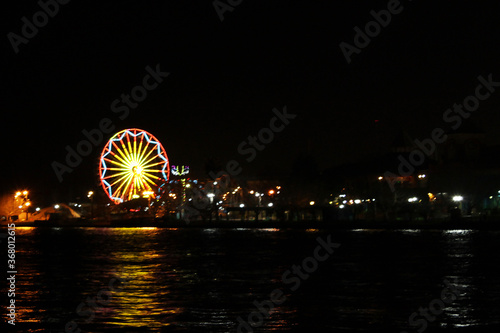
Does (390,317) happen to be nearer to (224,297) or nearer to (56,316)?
(224,297)

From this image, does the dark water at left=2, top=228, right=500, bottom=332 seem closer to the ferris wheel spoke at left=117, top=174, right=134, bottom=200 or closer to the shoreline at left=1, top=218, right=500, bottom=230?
the shoreline at left=1, top=218, right=500, bottom=230

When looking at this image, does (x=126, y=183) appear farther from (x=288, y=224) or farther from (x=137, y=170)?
(x=288, y=224)

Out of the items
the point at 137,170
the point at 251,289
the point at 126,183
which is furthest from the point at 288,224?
the point at 251,289

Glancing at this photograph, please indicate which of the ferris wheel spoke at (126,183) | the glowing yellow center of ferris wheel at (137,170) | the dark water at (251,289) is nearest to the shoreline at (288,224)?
the ferris wheel spoke at (126,183)

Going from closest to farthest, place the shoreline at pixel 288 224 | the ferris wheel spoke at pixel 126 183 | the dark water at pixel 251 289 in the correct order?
the dark water at pixel 251 289 < the shoreline at pixel 288 224 < the ferris wheel spoke at pixel 126 183

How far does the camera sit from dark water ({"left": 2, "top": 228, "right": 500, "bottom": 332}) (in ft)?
48.4

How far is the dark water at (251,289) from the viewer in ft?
48.4

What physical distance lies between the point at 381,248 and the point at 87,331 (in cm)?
2338

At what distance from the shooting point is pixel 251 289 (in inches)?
784

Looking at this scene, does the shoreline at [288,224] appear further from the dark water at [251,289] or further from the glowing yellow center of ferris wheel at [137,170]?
the dark water at [251,289]

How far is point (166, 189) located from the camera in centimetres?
8231

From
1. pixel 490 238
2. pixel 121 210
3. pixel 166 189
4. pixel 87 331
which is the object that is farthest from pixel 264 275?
pixel 121 210

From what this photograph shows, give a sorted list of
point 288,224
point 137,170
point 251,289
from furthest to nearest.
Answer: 1. point 288,224
2. point 137,170
3. point 251,289

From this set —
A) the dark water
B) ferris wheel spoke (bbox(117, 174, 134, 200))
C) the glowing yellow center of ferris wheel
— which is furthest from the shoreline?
the dark water
